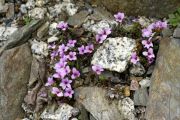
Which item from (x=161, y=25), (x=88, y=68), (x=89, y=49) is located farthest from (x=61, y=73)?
(x=161, y=25)

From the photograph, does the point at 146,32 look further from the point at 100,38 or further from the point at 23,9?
the point at 23,9

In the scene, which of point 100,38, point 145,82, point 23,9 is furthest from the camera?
point 23,9

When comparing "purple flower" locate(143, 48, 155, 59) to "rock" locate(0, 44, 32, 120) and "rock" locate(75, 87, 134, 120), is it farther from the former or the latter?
"rock" locate(0, 44, 32, 120)

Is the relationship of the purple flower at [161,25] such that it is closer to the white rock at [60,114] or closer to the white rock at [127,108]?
the white rock at [127,108]

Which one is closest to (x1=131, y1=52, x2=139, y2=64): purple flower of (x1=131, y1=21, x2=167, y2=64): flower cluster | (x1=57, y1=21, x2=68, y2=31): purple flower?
(x1=131, y1=21, x2=167, y2=64): flower cluster

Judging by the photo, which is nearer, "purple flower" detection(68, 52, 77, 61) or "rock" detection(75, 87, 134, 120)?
"rock" detection(75, 87, 134, 120)

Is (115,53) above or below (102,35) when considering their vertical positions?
below

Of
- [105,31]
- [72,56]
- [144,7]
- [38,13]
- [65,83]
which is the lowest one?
[65,83]

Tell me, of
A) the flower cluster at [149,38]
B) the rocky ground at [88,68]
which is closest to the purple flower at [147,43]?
the flower cluster at [149,38]
